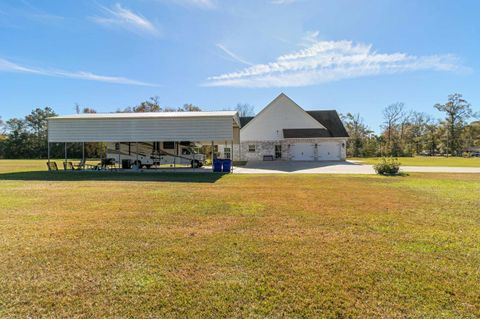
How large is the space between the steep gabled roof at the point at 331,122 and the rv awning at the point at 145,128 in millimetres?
18213

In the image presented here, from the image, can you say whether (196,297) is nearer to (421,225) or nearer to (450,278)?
(450,278)

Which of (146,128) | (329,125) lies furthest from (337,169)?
(146,128)

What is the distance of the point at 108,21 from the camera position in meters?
Result: 16.0

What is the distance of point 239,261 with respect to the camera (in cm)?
421

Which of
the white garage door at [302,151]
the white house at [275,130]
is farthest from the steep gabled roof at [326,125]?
the white garage door at [302,151]

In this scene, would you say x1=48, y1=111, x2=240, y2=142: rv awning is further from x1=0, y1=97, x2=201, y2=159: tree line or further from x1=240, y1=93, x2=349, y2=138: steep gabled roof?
x1=0, y1=97, x2=201, y2=159: tree line

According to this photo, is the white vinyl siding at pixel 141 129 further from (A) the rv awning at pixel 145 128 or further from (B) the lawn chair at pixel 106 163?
(B) the lawn chair at pixel 106 163

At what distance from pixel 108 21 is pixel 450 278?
61.9 ft

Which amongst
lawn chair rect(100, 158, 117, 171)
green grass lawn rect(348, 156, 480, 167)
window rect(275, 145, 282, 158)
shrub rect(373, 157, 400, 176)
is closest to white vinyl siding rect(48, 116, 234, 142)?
lawn chair rect(100, 158, 117, 171)

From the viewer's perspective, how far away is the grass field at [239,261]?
3.06 metres

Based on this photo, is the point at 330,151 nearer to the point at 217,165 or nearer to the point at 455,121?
the point at 217,165

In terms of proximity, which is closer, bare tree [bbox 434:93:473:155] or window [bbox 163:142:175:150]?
window [bbox 163:142:175:150]

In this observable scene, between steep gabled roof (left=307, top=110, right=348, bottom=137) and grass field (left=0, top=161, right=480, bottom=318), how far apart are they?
2636 cm

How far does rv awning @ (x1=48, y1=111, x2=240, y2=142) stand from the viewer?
19.5 m
